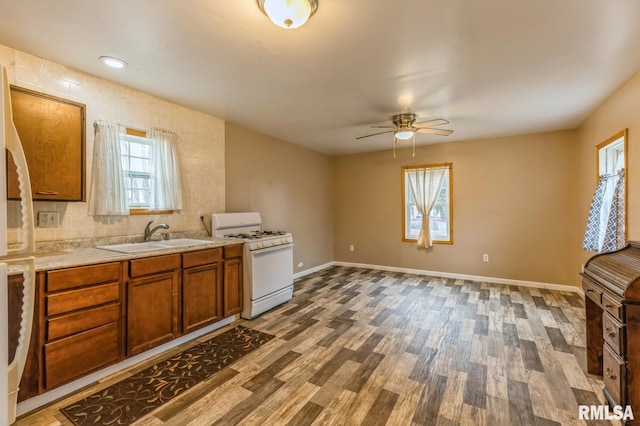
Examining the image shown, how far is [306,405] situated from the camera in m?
1.92

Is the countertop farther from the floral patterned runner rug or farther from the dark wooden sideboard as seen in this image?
the dark wooden sideboard

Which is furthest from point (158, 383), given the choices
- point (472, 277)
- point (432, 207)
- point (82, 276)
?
point (472, 277)

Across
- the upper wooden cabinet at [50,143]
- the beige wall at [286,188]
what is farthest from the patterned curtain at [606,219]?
the upper wooden cabinet at [50,143]

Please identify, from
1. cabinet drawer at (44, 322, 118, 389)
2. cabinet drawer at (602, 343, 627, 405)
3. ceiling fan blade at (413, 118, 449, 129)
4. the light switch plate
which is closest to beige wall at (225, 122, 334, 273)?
the light switch plate

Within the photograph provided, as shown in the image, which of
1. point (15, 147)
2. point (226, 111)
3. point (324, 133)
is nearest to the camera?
point (15, 147)

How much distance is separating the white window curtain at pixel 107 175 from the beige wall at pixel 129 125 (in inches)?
2.2

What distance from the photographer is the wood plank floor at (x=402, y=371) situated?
1.83 meters

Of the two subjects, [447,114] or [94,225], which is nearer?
[94,225]

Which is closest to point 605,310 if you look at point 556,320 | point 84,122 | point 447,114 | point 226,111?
point 556,320

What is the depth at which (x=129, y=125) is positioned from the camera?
2.89 meters

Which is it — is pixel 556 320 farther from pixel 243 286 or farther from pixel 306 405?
pixel 243 286

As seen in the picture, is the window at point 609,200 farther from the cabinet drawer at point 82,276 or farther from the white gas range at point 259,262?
the cabinet drawer at point 82,276

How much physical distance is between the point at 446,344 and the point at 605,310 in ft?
4.18

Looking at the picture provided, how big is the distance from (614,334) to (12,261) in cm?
357
